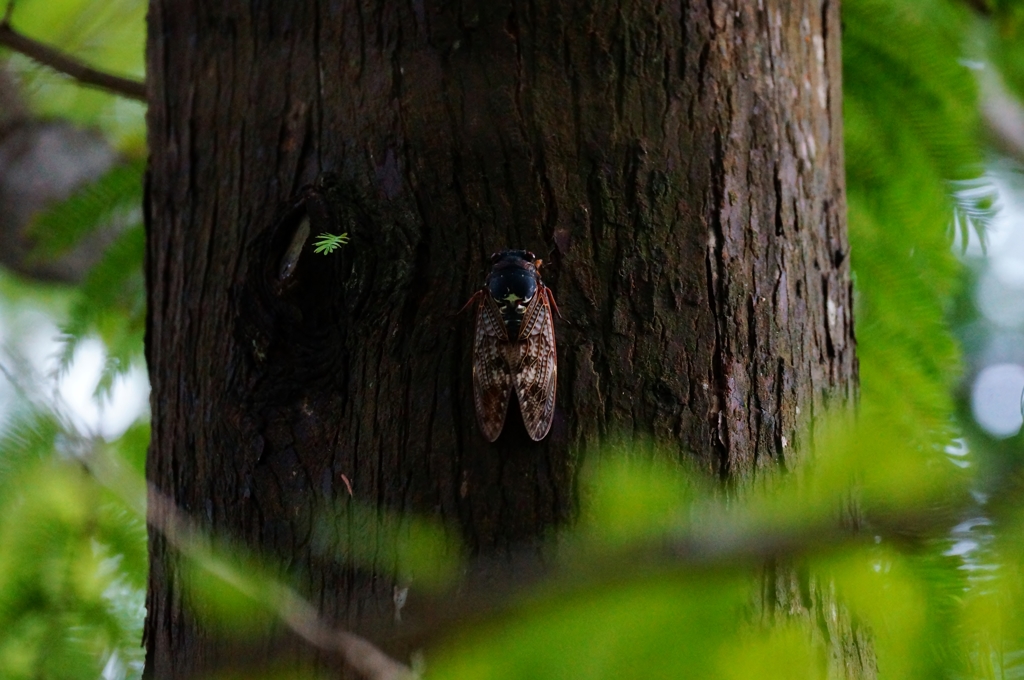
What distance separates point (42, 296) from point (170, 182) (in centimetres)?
387

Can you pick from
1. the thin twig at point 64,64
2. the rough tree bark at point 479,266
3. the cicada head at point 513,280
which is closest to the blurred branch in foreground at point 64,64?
the thin twig at point 64,64

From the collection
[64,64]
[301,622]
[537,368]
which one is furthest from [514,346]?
[64,64]

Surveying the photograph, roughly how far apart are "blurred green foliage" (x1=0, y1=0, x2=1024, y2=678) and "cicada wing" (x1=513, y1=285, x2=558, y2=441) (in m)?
0.12

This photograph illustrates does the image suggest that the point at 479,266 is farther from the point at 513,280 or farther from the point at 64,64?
the point at 64,64

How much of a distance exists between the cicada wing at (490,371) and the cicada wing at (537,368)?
1.0 inches

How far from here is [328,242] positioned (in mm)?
1382

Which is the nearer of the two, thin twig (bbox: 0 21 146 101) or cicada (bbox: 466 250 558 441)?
cicada (bbox: 466 250 558 441)

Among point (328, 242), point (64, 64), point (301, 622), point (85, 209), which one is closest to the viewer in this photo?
Result: point (301, 622)

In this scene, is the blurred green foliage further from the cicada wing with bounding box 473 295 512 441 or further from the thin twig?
the thin twig

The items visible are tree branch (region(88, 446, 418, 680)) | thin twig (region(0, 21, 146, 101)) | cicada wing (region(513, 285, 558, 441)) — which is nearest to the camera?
tree branch (region(88, 446, 418, 680))

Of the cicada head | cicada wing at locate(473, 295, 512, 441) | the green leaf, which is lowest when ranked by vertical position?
cicada wing at locate(473, 295, 512, 441)

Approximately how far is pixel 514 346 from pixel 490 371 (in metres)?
0.09

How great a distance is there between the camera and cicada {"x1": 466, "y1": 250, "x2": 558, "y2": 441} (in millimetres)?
1328

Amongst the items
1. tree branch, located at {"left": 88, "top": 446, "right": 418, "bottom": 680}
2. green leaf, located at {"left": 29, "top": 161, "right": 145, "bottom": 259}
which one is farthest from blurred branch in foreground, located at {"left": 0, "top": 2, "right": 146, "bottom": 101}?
tree branch, located at {"left": 88, "top": 446, "right": 418, "bottom": 680}
